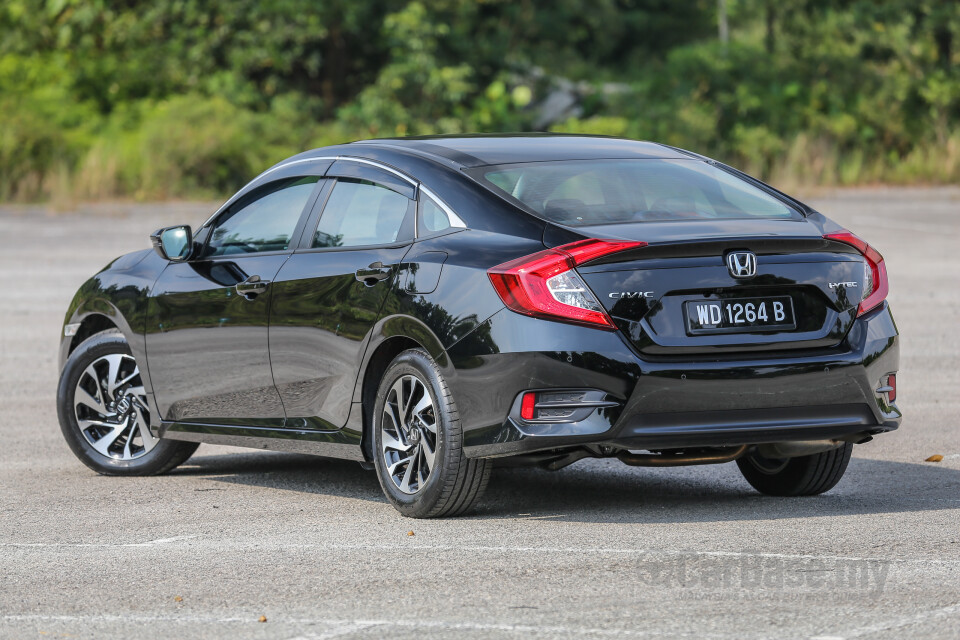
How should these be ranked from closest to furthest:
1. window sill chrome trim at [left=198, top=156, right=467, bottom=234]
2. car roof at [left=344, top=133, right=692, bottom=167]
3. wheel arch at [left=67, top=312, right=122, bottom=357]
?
window sill chrome trim at [left=198, top=156, right=467, bottom=234] → car roof at [left=344, top=133, right=692, bottom=167] → wheel arch at [left=67, top=312, right=122, bottom=357]

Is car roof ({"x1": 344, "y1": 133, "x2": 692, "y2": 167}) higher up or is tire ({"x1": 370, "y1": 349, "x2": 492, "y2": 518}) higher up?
car roof ({"x1": 344, "y1": 133, "x2": 692, "y2": 167})

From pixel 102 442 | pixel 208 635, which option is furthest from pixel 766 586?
pixel 102 442

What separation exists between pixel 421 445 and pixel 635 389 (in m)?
1.01

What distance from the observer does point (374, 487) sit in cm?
810

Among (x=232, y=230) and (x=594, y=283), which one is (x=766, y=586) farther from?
(x=232, y=230)

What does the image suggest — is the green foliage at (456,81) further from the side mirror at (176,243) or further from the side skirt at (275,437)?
the side skirt at (275,437)

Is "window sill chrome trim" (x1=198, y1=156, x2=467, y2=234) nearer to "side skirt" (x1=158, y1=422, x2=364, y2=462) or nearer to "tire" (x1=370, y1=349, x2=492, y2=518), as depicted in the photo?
"tire" (x1=370, y1=349, x2=492, y2=518)

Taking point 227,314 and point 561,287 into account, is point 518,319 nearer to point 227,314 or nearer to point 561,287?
point 561,287

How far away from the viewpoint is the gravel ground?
17.2 ft

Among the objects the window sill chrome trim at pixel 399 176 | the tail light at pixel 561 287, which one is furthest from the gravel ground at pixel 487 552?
the window sill chrome trim at pixel 399 176

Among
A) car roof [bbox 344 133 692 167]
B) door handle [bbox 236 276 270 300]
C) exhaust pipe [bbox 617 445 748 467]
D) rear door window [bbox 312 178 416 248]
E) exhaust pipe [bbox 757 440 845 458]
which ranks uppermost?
car roof [bbox 344 133 692 167]

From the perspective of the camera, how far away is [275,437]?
7.78 m

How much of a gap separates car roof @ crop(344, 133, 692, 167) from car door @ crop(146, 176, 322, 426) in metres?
0.54

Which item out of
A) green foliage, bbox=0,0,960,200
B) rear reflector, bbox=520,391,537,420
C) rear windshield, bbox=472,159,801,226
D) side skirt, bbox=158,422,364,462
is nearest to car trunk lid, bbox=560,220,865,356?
rear windshield, bbox=472,159,801,226
